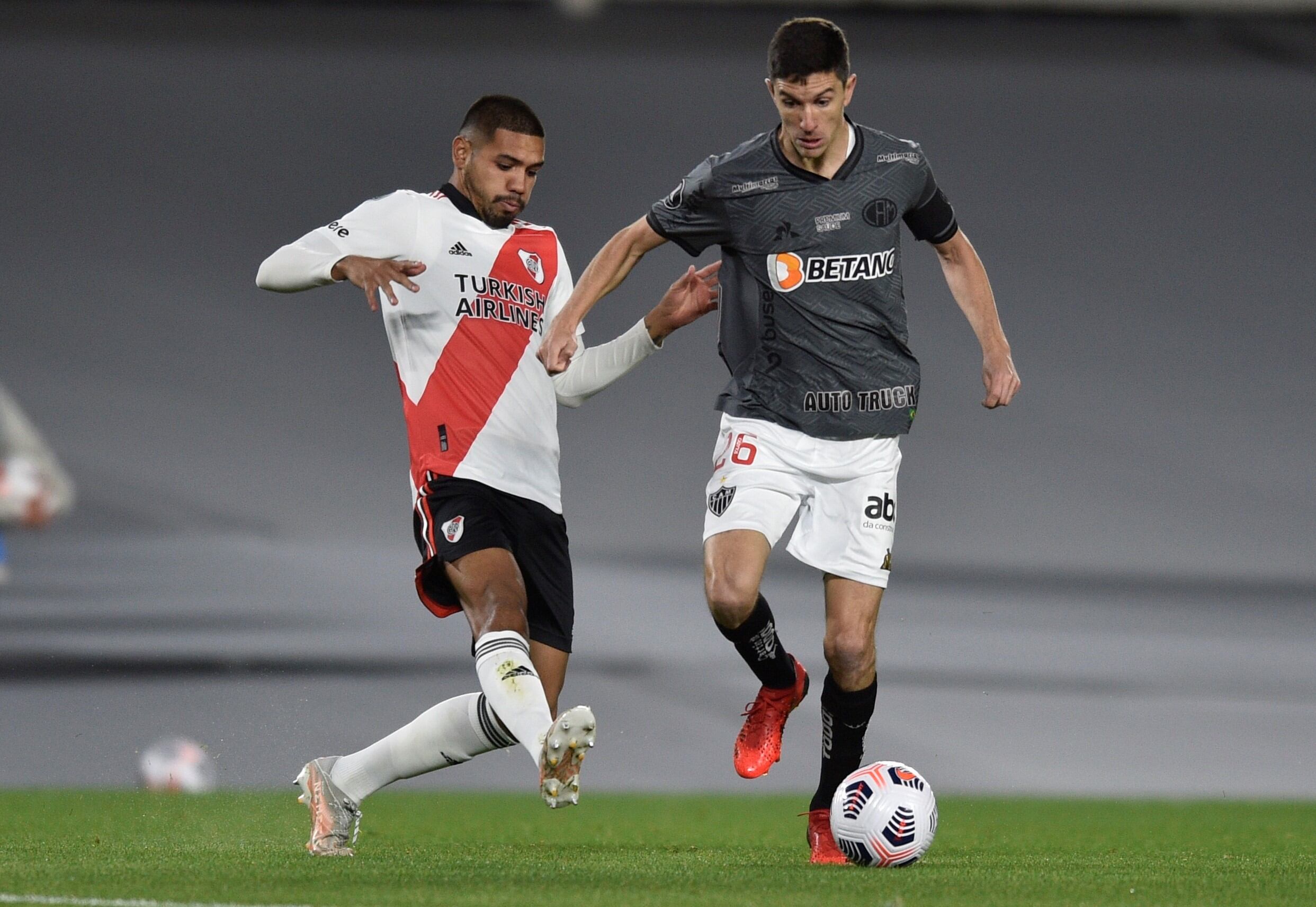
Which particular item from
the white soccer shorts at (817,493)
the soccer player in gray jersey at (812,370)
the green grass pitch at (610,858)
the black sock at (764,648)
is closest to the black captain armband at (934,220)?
the soccer player in gray jersey at (812,370)

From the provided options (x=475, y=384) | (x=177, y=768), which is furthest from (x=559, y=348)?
(x=177, y=768)

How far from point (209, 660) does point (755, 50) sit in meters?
6.42

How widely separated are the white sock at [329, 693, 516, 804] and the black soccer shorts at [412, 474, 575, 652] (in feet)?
0.94

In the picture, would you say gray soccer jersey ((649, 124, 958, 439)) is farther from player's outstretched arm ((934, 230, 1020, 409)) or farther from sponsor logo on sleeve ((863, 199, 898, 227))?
player's outstretched arm ((934, 230, 1020, 409))

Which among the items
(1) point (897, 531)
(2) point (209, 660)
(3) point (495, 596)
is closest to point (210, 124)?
(2) point (209, 660)

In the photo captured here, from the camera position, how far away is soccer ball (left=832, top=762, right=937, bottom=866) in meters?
4.55

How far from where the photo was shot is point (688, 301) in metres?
5.18

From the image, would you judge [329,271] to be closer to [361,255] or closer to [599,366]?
[361,255]

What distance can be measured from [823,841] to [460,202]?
2145mm

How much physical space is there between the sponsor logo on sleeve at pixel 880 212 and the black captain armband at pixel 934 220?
12 cm

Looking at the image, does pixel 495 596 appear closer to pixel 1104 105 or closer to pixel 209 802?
pixel 209 802

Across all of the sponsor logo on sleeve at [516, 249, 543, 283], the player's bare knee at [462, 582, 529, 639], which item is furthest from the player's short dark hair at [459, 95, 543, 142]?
the player's bare knee at [462, 582, 529, 639]

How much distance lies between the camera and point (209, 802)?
6.39 m

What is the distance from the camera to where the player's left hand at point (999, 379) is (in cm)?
496
